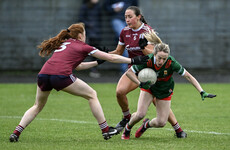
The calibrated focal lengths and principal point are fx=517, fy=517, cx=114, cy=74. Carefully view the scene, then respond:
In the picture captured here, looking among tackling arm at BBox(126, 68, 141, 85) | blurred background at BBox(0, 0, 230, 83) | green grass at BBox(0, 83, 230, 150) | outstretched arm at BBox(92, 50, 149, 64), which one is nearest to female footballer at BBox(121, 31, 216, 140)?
outstretched arm at BBox(92, 50, 149, 64)

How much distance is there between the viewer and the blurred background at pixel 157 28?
61.2ft

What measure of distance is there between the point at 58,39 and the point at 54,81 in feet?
2.40

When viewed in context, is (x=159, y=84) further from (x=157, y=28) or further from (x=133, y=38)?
(x=157, y=28)

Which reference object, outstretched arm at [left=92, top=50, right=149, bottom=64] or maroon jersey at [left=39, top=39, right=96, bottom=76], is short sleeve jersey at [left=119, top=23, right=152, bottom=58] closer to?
outstretched arm at [left=92, top=50, right=149, bottom=64]

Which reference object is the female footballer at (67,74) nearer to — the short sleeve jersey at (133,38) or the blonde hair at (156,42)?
the blonde hair at (156,42)

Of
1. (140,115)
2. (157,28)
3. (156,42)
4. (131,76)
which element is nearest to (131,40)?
(131,76)

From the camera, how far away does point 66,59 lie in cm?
757

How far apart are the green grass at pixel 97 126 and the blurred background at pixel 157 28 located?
3595 millimetres

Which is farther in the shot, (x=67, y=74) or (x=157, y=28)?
(x=157, y=28)

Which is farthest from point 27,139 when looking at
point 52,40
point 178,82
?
point 178,82

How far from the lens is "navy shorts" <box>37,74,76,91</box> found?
292 inches

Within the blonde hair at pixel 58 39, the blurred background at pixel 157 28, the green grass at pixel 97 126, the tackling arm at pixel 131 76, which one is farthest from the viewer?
the blurred background at pixel 157 28

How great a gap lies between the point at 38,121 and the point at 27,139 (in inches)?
76.7

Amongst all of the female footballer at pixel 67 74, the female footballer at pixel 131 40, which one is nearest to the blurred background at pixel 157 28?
the female footballer at pixel 131 40
